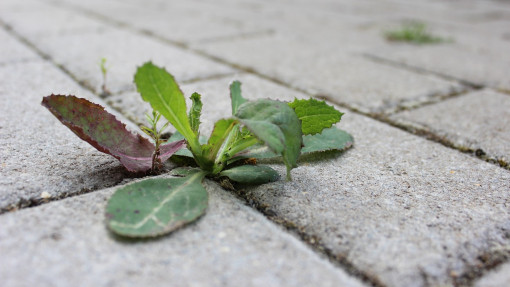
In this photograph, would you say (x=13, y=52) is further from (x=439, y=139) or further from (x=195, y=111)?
(x=439, y=139)

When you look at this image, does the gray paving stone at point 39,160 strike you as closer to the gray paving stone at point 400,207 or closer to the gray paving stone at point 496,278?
the gray paving stone at point 400,207

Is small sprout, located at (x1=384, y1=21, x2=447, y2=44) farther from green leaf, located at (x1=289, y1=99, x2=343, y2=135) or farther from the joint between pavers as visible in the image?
green leaf, located at (x1=289, y1=99, x2=343, y2=135)

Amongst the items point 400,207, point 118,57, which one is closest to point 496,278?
point 400,207

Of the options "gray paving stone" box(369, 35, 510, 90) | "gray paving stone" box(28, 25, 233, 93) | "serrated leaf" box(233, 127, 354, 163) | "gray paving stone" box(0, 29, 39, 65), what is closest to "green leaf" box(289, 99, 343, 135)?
"serrated leaf" box(233, 127, 354, 163)

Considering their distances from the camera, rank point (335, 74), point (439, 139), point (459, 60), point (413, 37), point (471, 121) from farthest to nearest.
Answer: point (413, 37) → point (459, 60) → point (335, 74) → point (471, 121) → point (439, 139)

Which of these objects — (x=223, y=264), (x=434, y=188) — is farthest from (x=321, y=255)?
(x=434, y=188)

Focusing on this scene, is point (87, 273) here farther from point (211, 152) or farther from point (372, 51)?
point (372, 51)

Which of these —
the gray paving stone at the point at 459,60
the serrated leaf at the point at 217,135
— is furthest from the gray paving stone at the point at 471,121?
the serrated leaf at the point at 217,135
